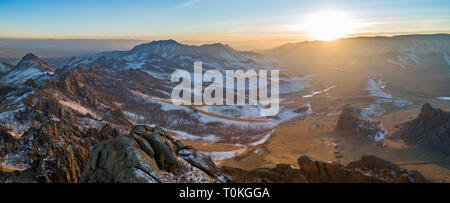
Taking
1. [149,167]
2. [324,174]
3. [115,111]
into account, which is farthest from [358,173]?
[115,111]

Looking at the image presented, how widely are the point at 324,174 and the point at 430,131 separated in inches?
1589

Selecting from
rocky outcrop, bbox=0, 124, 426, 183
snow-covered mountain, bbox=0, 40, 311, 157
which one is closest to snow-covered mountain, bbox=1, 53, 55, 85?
snow-covered mountain, bbox=0, 40, 311, 157

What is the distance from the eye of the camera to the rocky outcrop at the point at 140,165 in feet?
44.6

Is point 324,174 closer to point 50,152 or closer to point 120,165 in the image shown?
point 120,165

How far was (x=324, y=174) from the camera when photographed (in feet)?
82.5

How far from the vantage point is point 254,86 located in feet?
556

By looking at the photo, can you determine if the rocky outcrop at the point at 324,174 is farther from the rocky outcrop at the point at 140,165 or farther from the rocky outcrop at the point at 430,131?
the rocky outcrop at the point at 430,131

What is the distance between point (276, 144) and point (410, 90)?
130 meters

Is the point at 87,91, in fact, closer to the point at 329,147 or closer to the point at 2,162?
the point at 2,162

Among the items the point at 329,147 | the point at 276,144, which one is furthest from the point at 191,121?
the point at 329,147

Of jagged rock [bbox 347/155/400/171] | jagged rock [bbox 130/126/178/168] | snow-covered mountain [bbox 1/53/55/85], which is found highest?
snow-covered mountain [bbox 1/53/55/85]

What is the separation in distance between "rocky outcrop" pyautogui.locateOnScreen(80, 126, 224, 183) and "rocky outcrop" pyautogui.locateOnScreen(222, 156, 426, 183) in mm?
4634

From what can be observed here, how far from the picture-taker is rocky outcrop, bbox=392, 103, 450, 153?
45.7 metres

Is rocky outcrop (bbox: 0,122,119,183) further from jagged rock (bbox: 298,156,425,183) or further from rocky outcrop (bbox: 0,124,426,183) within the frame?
jagged rock (bbox: 298,156,425,183)
